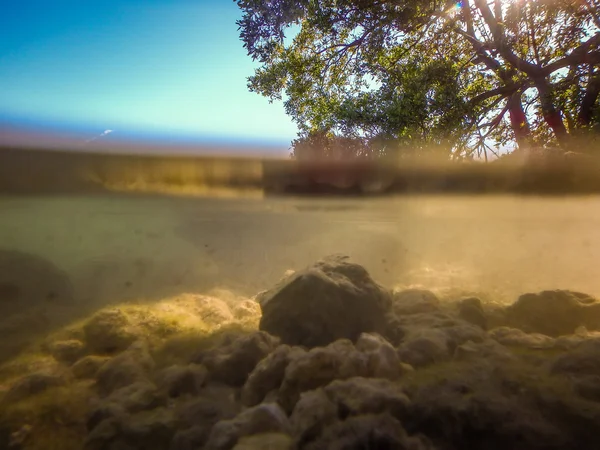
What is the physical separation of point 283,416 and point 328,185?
4145 millimetres

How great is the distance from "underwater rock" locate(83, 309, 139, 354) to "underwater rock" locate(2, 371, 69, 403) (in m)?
0.58

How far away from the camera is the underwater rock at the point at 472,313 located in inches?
140

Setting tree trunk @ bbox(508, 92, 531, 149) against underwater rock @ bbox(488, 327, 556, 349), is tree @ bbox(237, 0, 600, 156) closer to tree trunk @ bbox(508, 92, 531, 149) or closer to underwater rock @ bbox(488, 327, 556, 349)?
tree trunk @ bbox(508, 92, 531, 149)

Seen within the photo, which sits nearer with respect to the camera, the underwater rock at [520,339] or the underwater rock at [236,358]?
the underwater rock at [236,358]

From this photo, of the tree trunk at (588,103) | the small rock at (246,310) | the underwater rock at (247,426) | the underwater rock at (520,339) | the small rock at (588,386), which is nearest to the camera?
the underwater rock at (247,426)

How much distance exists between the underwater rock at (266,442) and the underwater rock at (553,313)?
9.71 feet

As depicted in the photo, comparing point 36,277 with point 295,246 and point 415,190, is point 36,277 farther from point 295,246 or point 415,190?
point 295,246

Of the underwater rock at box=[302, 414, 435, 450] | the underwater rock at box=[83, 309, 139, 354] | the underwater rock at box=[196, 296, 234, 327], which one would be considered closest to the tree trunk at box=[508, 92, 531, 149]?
the underwater rock at box=[196, 296, 234, 327]

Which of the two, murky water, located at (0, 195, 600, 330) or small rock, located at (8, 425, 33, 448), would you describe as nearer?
small rock, located at (8, 425, 33, 448)

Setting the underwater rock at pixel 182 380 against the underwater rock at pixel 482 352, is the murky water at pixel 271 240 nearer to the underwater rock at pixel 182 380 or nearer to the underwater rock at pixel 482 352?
the underwater rock at pixel 182 380

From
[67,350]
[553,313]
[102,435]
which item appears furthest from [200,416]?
[553,313]

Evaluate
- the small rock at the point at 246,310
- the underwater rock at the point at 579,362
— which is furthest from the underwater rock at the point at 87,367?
the underwater rock at the point at 579,362

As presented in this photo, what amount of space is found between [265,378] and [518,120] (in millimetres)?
8319

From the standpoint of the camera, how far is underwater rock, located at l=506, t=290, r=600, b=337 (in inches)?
143
